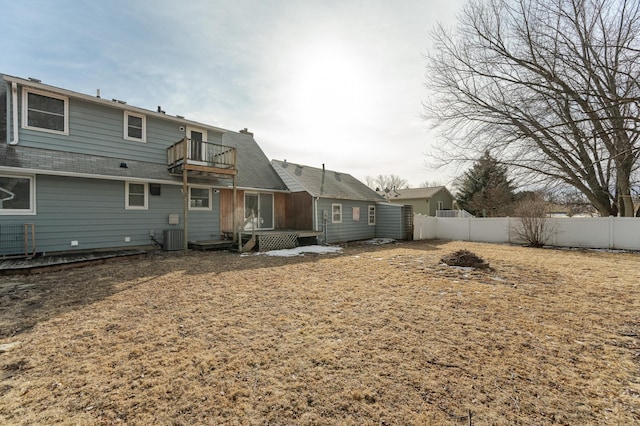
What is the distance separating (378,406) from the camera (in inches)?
87.8

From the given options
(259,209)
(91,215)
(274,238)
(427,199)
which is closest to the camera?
(91,215)

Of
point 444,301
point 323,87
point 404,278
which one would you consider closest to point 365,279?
point 404,278

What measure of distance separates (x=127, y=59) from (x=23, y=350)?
31.9 feet

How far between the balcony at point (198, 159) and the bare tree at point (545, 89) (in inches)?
353

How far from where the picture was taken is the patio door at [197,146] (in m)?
10.9

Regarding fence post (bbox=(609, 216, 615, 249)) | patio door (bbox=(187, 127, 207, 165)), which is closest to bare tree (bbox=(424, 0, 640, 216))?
fence post (bbox=(609, 216, 615, 249))

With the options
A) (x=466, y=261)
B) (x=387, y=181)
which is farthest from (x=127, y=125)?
(x=387, y=181)

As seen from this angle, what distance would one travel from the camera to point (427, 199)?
94.3 feet

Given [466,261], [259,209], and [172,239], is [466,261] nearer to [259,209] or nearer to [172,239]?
[259,209]

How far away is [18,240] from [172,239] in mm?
3824

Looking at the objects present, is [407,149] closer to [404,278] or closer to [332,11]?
[332,11]

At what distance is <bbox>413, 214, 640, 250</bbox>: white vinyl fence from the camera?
12344mm

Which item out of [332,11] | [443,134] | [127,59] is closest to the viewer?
[332,11]

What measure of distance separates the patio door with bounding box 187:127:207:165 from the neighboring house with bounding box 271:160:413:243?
13.8 ft
